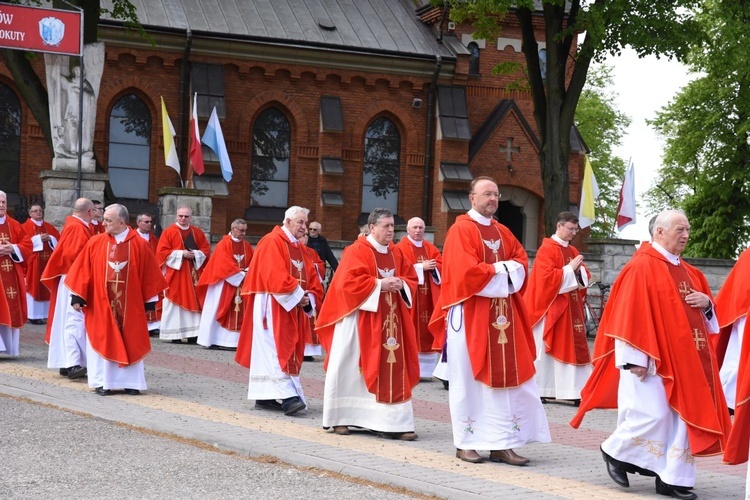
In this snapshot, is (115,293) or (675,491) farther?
(115,293)

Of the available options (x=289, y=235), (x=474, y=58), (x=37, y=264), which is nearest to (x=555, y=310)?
(x=289, y=235)

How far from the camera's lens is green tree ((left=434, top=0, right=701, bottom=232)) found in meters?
21.7

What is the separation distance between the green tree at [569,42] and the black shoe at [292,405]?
11828mm

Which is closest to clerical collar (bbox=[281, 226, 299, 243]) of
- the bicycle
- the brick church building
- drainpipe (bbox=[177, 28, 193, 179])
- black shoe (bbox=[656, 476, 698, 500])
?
black shoe (bbox=[656, 476, 698, 500])

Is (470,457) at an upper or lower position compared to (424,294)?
lower

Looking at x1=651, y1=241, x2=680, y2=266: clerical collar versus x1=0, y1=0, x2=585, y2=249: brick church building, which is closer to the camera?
x1=651, y1=241, x2=680, y2=266: clerical collar

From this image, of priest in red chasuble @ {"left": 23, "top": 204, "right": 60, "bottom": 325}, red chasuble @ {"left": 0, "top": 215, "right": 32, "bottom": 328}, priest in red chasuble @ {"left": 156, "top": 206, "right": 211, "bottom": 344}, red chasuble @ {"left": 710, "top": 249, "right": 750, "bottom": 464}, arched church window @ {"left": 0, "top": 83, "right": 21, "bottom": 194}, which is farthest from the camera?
arched church window @ {"left": 0, "top": 83, "right": 21, "bottom": 194}

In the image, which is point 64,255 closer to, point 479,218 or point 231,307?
point 231,307

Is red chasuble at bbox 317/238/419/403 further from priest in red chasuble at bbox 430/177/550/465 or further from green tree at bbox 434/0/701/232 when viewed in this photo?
green tree at bbox 434/0/701/232

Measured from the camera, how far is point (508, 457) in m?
8.88

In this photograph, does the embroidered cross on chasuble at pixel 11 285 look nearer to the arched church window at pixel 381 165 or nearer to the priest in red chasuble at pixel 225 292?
the priest in red chasuble at pixel 225 292

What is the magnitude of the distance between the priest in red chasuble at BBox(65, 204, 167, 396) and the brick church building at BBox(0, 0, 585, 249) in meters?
15.6

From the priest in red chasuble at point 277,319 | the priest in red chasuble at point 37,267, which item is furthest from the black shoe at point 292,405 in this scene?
the priest in red chasuble at point 37,267

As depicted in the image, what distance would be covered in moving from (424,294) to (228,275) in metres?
4.16
